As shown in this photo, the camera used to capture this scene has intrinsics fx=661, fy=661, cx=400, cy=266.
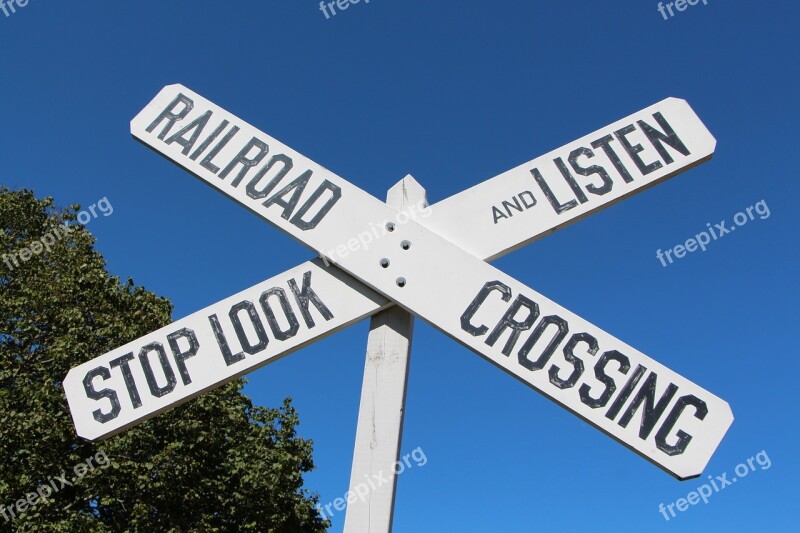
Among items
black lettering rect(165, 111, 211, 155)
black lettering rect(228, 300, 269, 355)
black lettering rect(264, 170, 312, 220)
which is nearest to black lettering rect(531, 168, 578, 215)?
black lettering rect(264, 170, 312, 220)

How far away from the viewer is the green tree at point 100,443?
30.9 feet

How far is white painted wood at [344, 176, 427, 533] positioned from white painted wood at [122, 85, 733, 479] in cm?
12

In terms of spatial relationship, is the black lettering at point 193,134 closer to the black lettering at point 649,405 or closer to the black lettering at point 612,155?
the black lettering at point 612,155

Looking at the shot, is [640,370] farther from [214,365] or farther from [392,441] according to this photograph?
[214,365]

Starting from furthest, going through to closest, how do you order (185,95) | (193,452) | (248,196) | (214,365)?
1. (193,452)
2. (185,95)
3. (248,196)
4. (214,365)

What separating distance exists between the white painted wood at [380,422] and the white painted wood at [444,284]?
12 cm

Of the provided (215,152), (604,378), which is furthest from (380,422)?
(215,152)

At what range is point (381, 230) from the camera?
7.12 ft

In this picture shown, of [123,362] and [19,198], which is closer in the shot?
[123,362]

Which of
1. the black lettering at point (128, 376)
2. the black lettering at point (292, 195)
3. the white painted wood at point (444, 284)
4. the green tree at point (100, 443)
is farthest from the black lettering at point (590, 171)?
the green tree at point (100, 443)

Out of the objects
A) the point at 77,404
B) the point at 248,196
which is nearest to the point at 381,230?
the point at 248,196

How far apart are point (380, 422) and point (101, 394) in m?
0.94

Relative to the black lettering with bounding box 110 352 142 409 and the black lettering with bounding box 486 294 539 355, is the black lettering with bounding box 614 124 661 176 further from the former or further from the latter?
the black lettering with bounding box 110 352 142 409

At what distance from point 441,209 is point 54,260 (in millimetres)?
11315
